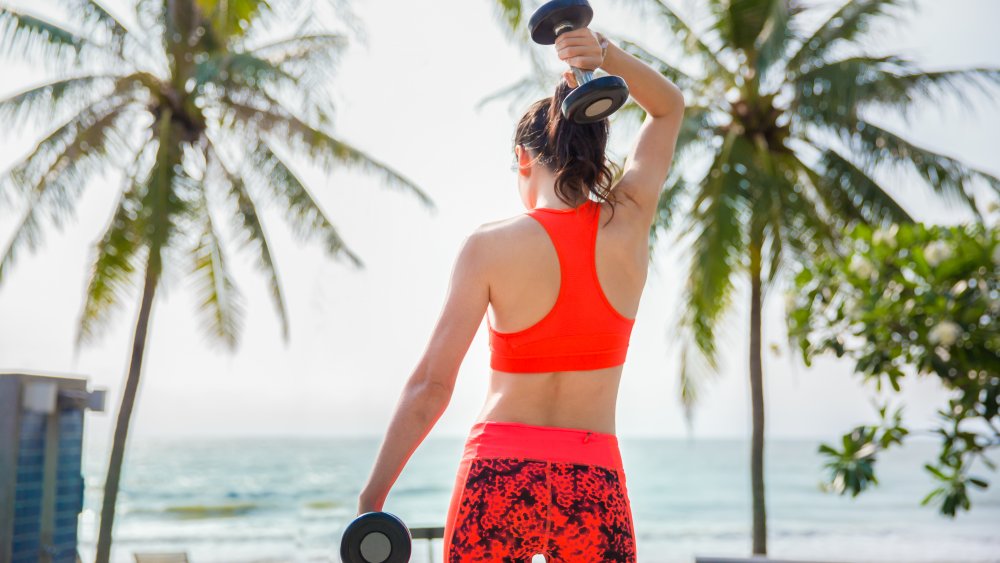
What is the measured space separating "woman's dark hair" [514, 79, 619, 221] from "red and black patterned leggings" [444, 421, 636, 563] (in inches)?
14.8

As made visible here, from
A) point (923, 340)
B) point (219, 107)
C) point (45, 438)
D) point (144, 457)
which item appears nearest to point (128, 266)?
point (219, 107)

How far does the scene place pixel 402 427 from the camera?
130 centimetres

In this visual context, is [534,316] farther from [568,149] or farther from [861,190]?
[861,190]

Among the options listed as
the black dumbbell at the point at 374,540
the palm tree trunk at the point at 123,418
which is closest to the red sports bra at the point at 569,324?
the black dumbbell at the point at 374,540

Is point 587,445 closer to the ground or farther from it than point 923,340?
closer to the ground

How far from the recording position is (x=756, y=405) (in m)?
9.55

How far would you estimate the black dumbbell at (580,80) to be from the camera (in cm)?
138

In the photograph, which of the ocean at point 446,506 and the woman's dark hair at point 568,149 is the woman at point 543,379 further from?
the ocean at point 446,506

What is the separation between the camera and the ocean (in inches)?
722

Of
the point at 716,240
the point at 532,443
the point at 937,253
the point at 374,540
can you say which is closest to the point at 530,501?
the point at 532,443

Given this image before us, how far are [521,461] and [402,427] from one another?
0.60ft

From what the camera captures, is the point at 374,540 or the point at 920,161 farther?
Answer: the point at 920,161

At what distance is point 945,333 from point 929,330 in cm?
20

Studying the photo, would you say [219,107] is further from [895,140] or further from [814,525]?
[814,525]
